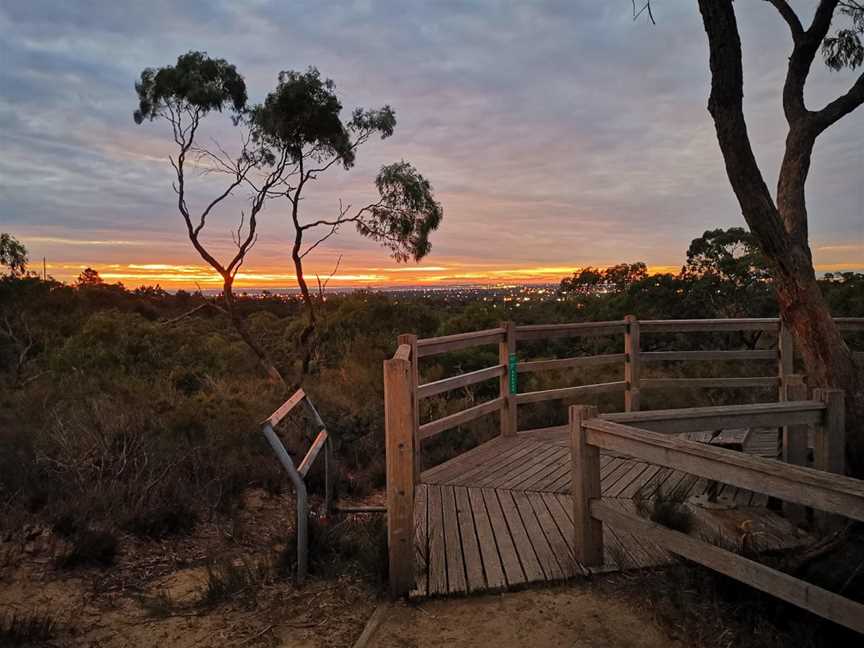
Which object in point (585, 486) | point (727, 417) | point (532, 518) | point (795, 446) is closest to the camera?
point (727, 417)

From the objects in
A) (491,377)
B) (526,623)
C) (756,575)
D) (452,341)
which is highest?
(452,341)

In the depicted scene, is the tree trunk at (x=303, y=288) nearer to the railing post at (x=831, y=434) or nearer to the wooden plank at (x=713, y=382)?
the wooden plank at (x=713, y=382)

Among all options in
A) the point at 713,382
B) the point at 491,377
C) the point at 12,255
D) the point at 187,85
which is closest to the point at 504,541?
the point at 491,377

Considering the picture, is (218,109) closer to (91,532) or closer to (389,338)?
(389,338)

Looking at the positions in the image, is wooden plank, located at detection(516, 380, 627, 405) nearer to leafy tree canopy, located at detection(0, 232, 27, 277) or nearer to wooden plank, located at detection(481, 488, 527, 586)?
wooden plank, located at detection(481, 488, 527, 586)

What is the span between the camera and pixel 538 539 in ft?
13.6

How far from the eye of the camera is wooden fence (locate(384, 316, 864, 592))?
3547mm

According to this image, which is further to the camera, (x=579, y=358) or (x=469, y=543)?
(x=579, y=358)

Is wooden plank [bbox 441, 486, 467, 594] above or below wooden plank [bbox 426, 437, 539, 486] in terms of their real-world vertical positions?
below

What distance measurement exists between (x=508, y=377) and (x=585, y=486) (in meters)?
3.30

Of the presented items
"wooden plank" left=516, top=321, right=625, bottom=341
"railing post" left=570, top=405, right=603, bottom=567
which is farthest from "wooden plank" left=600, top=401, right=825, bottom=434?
"wooden plank" left=516, top=321, right=625, bottom=341

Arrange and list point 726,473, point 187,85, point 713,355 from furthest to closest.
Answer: point 187,85 → point 713,355 → point 726,473

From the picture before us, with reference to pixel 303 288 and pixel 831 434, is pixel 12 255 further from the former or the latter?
pixel 831 434

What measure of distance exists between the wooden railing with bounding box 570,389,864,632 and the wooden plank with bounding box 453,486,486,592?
684 millimetres
